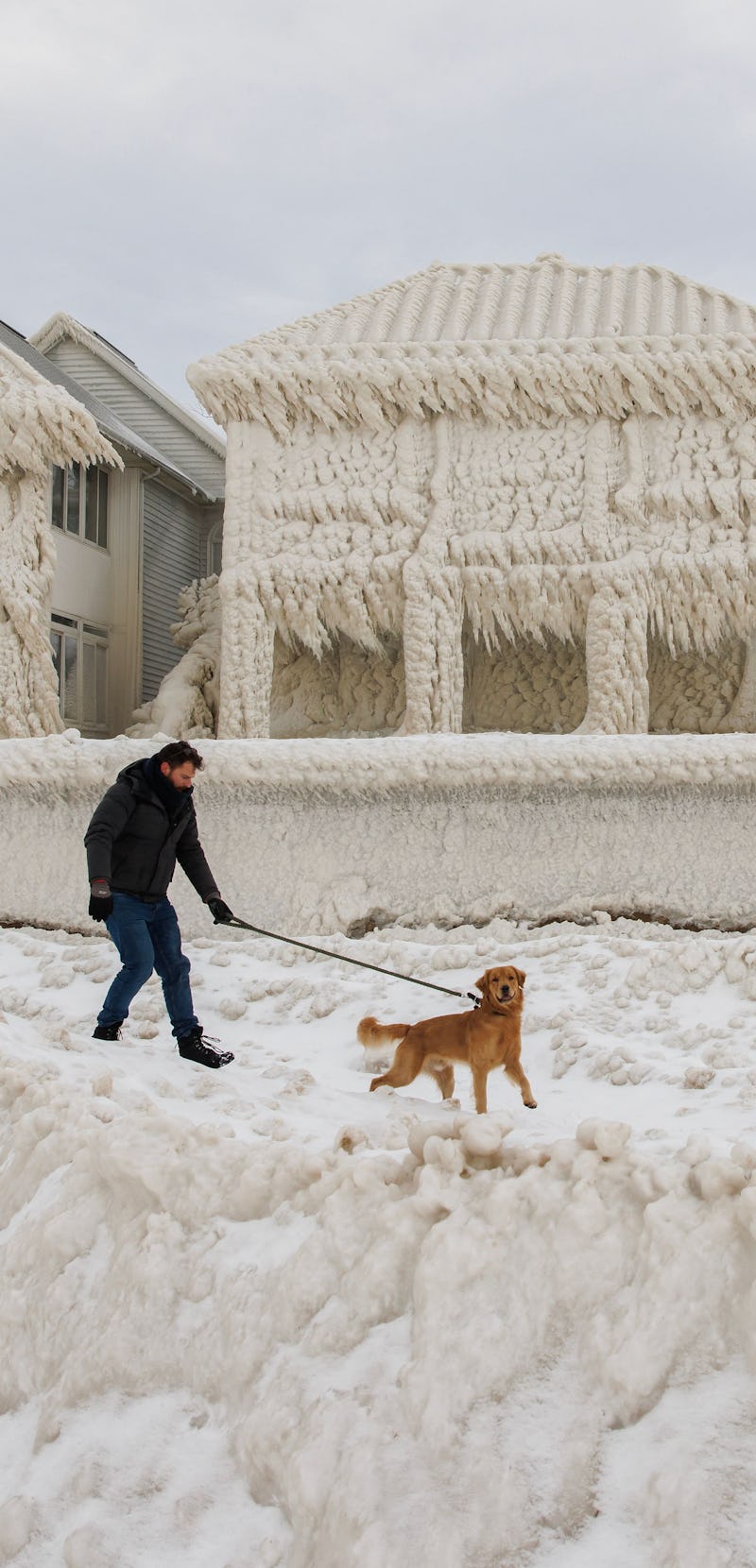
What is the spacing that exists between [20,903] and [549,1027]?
3323mm

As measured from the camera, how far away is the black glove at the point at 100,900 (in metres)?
4.52

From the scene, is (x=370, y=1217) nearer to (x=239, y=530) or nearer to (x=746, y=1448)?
(x=746, y=1448)

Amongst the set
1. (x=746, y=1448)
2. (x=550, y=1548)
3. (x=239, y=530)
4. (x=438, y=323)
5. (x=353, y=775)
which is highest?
(x=438, y=323)

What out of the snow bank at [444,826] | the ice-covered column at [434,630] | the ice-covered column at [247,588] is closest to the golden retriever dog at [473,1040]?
the snow bank at [444,826]

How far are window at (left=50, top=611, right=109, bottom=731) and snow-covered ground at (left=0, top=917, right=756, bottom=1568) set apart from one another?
10.1 meters

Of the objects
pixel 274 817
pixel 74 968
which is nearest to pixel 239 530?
pixel 274 817

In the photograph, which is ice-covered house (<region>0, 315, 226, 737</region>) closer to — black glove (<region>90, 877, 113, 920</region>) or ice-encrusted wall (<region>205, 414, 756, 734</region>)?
ice-encrusted wall (<region>205, 414, 756, 734</region>)

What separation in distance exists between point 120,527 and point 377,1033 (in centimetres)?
1134

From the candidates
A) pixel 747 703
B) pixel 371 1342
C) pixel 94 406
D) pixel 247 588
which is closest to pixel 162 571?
pixel 94 406

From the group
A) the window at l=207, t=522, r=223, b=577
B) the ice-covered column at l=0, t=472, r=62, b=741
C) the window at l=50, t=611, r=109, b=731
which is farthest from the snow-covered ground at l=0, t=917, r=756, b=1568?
the window at l=207, t=522, r=223, b=577

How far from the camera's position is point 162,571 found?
14938 millimetres

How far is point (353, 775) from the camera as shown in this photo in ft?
20.4

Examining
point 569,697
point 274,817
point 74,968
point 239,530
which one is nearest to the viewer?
point 74,968

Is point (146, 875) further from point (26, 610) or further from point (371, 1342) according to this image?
point (26, 610)
